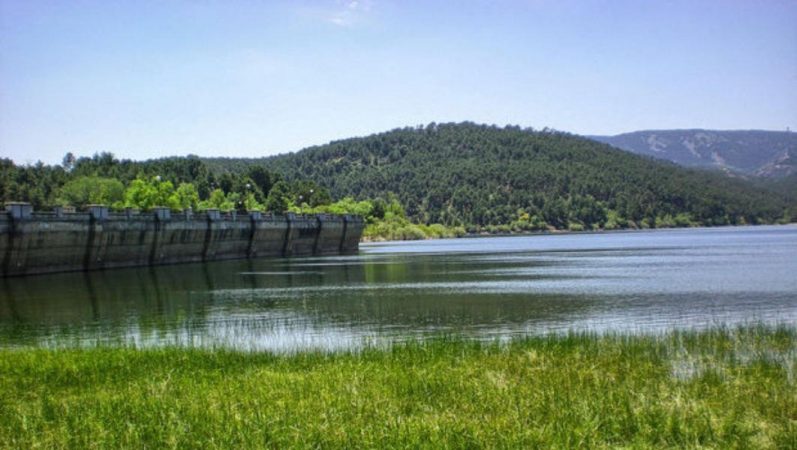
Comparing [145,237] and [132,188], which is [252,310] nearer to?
[145,237]

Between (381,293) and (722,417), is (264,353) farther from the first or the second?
(381,293)

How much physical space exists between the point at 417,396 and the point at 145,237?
68688 mm

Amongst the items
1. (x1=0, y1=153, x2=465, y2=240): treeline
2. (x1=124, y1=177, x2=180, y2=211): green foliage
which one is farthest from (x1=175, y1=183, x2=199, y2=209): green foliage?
(x1=124, y1=177, x2=180, y2=211): green foliage

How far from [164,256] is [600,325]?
204ft

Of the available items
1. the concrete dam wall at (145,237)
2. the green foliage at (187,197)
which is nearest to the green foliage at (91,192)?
the green foliage at (187,197)

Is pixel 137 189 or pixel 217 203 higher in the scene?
pixel 137 189

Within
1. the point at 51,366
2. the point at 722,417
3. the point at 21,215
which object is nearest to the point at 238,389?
the point at 51,366

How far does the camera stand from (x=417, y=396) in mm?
16156

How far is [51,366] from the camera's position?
20.4 meters

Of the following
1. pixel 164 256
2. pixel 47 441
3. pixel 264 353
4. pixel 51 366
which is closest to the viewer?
pixel 47 441

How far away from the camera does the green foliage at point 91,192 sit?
5522 inches

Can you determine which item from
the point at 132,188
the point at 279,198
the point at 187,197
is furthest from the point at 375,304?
the point at 279,198

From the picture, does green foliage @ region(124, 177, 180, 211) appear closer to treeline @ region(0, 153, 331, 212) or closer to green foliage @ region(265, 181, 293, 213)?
treeline @ region(0, 153, 331, 212)

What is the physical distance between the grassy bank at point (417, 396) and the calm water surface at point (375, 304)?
4793 mm
